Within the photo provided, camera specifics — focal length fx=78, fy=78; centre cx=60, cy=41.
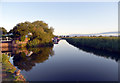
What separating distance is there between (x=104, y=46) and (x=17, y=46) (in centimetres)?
2607

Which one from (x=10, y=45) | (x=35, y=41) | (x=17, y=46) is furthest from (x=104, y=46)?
(x=10, y=45)

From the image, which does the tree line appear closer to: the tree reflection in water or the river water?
the tree reflection in water

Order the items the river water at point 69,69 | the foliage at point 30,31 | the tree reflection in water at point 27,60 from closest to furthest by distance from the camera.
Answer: the river water at point 69,69 → the tree reflection in water at point 27,60 → the foliage at point 30,31

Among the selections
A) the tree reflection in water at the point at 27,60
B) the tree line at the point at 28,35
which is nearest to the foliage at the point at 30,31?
the tree line at the point at 28,35

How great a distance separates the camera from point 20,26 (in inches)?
1067

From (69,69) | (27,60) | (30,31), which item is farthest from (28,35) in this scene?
(69,69)

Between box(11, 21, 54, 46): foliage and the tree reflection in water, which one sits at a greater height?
box(11, 21, 54, 46): foliage

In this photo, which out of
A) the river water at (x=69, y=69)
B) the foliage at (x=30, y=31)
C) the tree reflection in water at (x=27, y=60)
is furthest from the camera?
the foliage at (x=30, y=31)

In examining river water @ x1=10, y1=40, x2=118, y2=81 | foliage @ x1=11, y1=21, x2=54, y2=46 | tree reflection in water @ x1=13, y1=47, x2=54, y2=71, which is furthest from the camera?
foliage @ x1=11, y1=21, x2=54, y2=46

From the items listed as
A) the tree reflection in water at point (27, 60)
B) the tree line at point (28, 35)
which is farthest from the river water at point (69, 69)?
the tree line at point (28, 35)

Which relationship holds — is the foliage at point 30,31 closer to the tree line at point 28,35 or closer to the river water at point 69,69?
the tree line at point 28,35

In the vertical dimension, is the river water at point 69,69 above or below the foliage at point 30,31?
below

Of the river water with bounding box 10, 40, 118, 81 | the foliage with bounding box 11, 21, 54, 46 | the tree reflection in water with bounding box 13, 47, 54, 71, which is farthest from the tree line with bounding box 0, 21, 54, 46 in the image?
the river water with bounding box 10, 40, 118, 81

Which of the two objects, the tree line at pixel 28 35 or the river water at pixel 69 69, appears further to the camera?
the tree line at pixel 28 35
